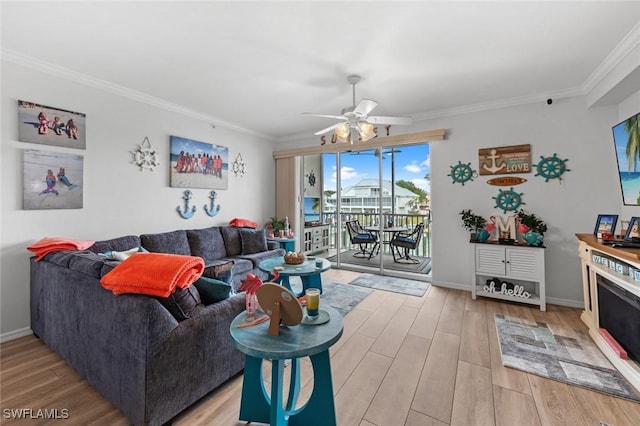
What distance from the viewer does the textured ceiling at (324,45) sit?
188cm

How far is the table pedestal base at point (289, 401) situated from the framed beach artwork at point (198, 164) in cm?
315

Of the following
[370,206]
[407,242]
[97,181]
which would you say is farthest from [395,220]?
[97,181]

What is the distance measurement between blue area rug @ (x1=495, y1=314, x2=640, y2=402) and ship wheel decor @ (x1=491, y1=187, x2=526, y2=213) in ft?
4.80

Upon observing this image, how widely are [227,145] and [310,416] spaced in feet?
13.7

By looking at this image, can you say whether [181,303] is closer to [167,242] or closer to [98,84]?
[167,242]

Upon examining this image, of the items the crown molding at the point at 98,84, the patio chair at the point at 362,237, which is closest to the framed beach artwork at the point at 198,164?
the crown molding at the point at 98,84

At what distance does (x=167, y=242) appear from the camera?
3369mm

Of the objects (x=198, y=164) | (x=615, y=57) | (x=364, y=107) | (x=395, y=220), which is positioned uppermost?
(x=615, y=57)

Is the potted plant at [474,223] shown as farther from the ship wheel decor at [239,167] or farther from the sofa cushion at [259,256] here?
the ship wheel decor at [239,167]

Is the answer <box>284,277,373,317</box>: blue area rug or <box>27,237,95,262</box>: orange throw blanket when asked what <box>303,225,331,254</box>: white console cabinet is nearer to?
<box>284,277,373,317</box>: blue area rug

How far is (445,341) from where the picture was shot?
2.43 meters

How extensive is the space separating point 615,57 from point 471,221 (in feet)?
6.73

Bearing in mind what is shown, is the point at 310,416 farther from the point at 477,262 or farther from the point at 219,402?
the point at 477,262

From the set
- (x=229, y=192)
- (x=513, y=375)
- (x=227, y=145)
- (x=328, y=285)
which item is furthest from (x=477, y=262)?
(x=227, y=145)
